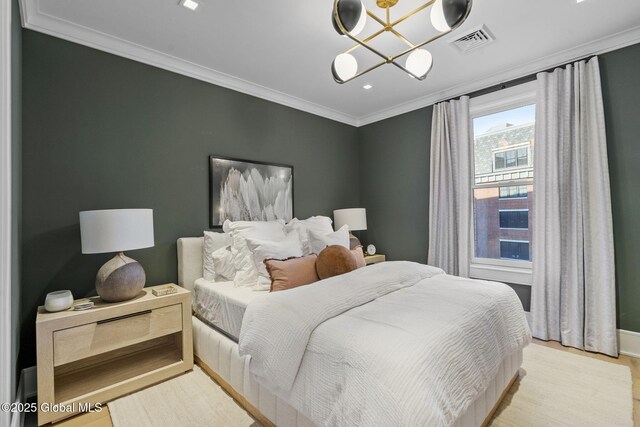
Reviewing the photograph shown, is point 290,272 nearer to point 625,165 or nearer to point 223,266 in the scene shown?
point 223,266

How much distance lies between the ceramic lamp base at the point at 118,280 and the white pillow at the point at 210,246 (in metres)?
0.62

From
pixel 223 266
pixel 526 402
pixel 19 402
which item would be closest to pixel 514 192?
pixel 526 402

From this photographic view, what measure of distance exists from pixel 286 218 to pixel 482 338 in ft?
8.26

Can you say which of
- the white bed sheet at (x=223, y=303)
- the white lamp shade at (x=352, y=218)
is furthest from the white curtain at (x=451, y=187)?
the white bed sheet at (x=223, y=303)

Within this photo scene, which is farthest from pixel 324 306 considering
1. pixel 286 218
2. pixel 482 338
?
pixel 286 218

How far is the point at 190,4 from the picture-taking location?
2062mm

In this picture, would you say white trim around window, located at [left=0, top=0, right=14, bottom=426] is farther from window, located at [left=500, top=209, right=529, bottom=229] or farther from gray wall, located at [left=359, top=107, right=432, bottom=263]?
window, located at [left=500, top=209, right=529, bottom=229]

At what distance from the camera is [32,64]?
7.02ft

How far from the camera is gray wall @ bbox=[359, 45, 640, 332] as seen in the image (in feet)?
8.43

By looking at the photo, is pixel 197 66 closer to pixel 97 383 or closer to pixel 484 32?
pixel 484 32

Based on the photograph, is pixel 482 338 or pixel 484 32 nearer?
pixel 482 338

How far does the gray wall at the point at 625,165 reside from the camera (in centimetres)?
256

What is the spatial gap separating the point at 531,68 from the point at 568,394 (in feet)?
9.62

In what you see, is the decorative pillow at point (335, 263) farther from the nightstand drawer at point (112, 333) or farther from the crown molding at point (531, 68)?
the crown molding at point (531, 68)
